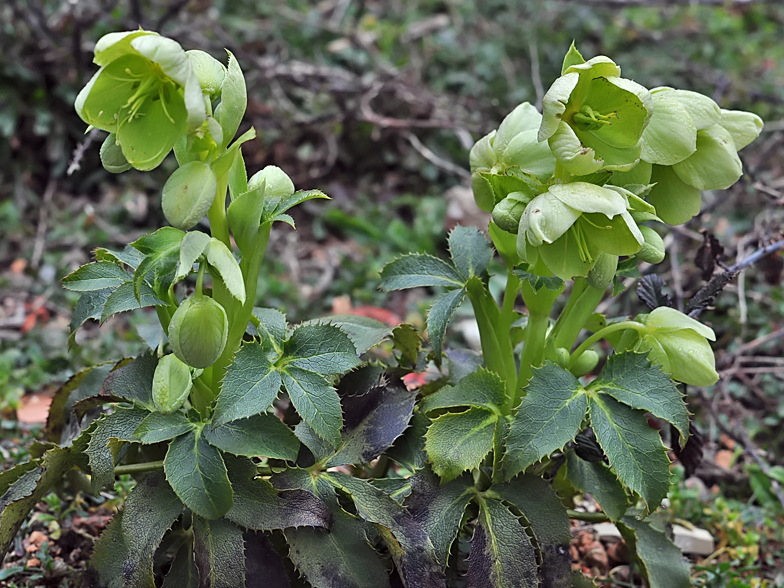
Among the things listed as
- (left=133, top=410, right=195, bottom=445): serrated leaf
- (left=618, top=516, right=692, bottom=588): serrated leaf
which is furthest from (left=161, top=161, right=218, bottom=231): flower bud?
(left=618, top=516, right=692, bottom=588): serrated leaf

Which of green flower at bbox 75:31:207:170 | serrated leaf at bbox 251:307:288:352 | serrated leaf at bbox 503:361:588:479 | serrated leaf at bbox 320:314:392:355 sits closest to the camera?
green flower at bbox 75:31:207:170

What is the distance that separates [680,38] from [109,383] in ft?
12.0

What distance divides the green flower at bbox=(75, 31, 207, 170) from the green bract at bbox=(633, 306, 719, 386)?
0.71 meters

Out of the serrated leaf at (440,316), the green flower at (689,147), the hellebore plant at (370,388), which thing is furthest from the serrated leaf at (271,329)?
the green flower at (689,147)

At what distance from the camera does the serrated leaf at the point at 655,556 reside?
3.74ft

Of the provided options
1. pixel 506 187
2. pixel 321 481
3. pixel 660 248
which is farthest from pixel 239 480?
pixel 660 248

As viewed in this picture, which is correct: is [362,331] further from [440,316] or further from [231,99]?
[231,99]

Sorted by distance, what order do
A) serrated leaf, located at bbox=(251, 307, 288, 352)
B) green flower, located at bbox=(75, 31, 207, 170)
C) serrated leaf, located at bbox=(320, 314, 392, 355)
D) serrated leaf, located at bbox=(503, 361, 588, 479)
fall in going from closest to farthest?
green flower, located at bbox=(75, 31, 207, 170)
serrated leaf, located at bbox=(503, 361, 588, 479)
serrated leaf, located at bbox=(251, 307, 288, 352)
serrated leaf, located at bbox=(320, 314, 392, 355)

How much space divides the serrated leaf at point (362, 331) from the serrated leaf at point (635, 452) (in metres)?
0.36

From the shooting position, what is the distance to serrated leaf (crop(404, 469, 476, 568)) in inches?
38.6

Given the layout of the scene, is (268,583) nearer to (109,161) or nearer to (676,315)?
(109,161)

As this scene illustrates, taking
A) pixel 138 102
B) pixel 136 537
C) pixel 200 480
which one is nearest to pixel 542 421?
pixel 200 480

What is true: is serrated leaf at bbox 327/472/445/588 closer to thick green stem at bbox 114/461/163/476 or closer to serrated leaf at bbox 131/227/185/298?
thick green stem at bbox 114/461/163/476

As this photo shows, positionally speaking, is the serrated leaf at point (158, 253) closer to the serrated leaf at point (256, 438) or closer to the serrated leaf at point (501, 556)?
the serrated leaf at point (256, 438)
